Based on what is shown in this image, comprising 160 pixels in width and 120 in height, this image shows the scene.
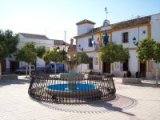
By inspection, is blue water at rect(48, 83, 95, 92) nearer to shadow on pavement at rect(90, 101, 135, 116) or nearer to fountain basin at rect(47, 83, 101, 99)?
fountain basin at rect(47, 83, 101, 99)

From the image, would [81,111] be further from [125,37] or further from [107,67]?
[107,67]

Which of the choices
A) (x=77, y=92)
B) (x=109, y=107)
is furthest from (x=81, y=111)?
(x=77, y=92)

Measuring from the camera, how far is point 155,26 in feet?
74.7

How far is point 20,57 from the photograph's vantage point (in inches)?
995

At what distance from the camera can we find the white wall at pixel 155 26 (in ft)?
74.1

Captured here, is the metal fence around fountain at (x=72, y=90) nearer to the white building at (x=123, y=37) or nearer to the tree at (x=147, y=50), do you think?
the tree at (x=147, y=50)

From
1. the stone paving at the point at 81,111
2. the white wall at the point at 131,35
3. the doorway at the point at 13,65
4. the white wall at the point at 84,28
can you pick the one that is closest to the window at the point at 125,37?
the white wall at the point at 131,35

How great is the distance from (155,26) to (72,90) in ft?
49.8

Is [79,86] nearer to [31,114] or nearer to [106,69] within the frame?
[31,114]

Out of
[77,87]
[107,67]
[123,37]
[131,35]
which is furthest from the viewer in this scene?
[107,67]

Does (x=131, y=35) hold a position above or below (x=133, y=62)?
above

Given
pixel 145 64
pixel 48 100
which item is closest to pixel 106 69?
pixel 145 64

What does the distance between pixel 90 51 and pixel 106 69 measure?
3.71m

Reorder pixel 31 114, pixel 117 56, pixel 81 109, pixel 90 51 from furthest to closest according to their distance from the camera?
pixel 90 51 < pixel 117 56 < pixel 81 109 < pixel 31 114
